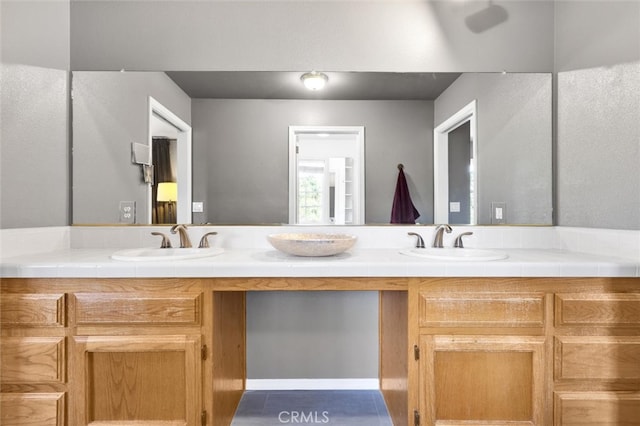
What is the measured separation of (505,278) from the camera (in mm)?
1250

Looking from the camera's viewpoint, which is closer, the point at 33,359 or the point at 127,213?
the point at 33,359

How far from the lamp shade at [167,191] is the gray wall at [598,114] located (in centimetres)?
202

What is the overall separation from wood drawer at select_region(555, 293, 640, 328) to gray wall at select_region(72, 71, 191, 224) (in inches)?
75.0

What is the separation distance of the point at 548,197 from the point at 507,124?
44cm

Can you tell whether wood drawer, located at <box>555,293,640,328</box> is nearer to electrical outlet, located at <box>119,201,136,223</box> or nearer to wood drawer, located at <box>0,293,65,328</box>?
wood drawer, located at <box>0,293,65,328</box>

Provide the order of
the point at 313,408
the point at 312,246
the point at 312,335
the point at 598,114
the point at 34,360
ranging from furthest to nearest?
1. the point at 312,335
2. the point at 313,408
3. the point at 598,114
4. the point at 312,246
5. the point at 34,360

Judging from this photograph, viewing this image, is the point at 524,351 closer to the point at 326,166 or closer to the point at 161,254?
the point at 326,166

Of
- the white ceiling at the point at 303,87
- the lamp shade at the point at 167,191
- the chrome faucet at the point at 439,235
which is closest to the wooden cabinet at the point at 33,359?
the lamp shade at the point at 167,191

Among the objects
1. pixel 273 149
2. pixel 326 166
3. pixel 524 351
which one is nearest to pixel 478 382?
pixel 524 351

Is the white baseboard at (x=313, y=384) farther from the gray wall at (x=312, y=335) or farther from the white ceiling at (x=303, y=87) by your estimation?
the white ceiling at (x=303, y=87)

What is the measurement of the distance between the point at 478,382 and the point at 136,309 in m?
1.26

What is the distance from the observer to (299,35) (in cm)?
183

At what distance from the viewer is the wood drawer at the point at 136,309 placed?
1.23 m

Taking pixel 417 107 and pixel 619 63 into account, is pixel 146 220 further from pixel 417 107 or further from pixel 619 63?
pixel 619 63
